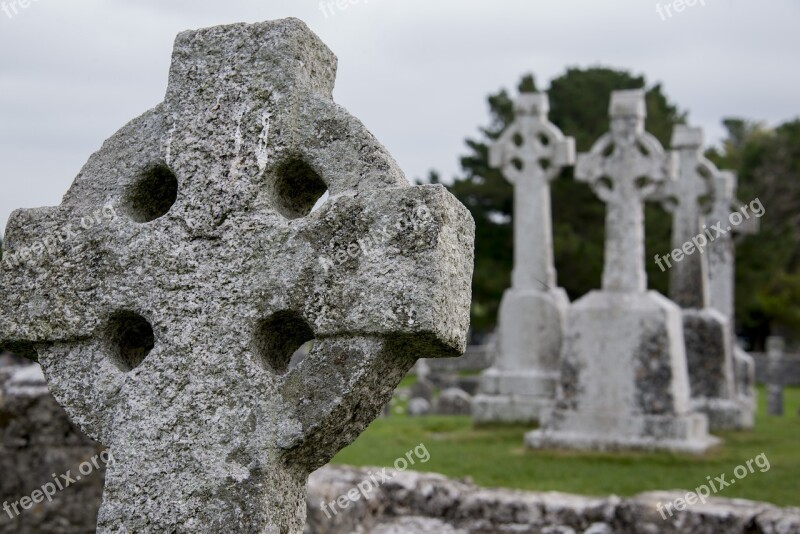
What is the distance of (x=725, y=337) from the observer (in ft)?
39.8

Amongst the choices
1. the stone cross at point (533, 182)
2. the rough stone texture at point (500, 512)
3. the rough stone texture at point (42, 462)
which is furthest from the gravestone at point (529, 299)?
the rough stone texture at point (42, 462)

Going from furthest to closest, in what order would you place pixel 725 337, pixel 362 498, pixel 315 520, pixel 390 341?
1. pixel 725 337
2. pixel 362 498
3. pixel 315 520
4. pixel 390 341

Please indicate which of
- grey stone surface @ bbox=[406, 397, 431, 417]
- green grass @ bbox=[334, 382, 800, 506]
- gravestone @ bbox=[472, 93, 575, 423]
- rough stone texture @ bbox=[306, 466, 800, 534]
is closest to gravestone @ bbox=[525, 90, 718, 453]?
green grass @ bbox=[334, 382, 800, 506]

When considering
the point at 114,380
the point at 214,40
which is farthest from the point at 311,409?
the point at 214,40

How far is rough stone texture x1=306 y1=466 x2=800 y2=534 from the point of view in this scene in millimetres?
4625

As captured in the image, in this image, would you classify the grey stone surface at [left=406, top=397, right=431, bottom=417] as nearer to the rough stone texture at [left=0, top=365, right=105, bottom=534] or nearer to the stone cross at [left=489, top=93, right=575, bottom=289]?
the stone cross at [left=489, top=93, right=575, bottom=289]

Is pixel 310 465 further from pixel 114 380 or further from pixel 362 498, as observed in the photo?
pixel 362 498

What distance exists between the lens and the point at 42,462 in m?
5.39

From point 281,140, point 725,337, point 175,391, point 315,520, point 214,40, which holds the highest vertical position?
point 725,337

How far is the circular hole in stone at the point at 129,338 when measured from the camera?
265 centimetres

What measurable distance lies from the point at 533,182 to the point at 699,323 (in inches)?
115

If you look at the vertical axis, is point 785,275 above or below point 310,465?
above

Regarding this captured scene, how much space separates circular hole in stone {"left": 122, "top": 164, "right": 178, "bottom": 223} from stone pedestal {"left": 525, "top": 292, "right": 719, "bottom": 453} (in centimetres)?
749

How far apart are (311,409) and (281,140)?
74 cm
